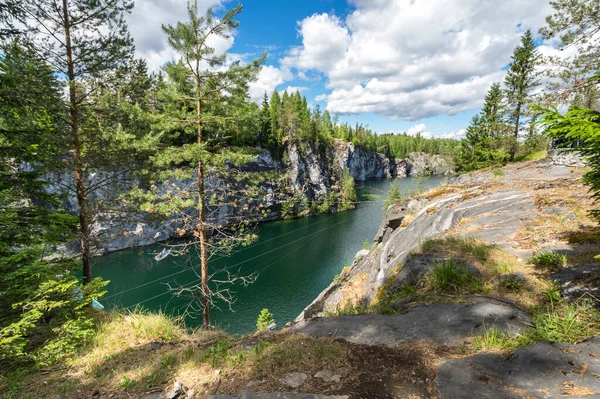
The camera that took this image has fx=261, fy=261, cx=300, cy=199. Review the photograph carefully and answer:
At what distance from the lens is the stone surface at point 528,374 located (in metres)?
2.28

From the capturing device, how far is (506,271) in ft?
17.7

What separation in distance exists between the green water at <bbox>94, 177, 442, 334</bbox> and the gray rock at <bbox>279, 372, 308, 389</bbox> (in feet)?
56.4

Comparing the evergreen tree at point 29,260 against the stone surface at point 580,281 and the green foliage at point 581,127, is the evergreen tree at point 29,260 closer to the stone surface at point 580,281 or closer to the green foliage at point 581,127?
the green foliage at point 581,127

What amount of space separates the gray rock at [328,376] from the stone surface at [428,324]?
2.85 ft

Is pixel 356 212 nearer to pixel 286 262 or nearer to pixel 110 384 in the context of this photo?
pixel 286 262

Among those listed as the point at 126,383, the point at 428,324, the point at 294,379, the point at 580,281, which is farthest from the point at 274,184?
the point at 294,379

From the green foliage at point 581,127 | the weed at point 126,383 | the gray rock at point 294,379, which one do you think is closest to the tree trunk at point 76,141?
the weed at point 126,383

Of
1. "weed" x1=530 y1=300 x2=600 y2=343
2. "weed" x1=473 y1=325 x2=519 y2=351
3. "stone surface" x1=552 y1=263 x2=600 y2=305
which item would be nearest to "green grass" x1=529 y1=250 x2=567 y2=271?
"stone surface" x1=552 y1=263 x2=600 y2=305

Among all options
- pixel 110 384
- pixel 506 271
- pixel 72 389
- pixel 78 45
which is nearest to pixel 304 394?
pixel 110 384

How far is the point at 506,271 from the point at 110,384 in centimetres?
728

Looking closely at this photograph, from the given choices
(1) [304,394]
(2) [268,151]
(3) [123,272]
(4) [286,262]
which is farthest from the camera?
(2) [268,151]

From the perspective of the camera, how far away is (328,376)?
9.98ft

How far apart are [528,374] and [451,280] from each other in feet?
10.3

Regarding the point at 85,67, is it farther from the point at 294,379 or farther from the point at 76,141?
the point at 294,379
